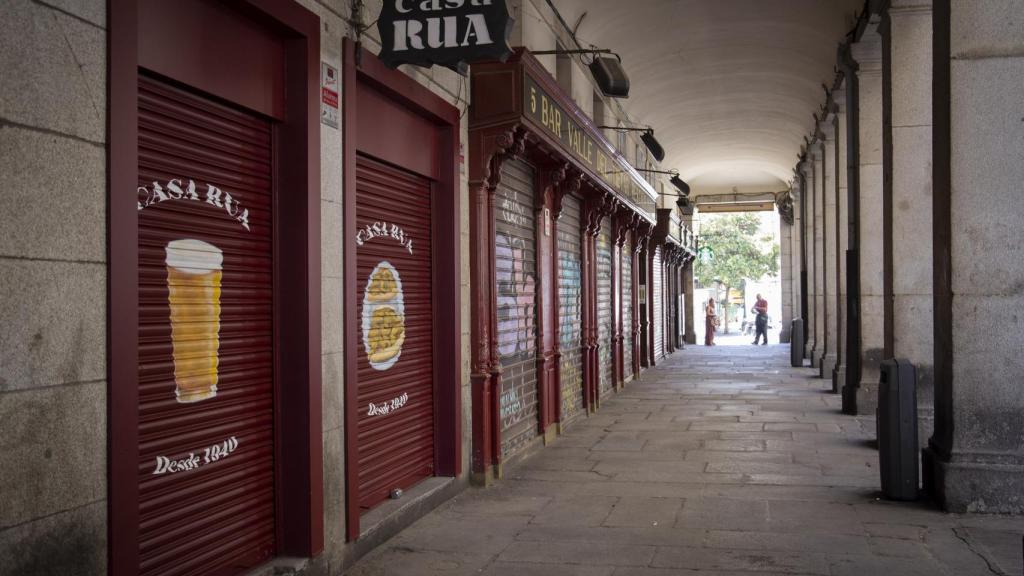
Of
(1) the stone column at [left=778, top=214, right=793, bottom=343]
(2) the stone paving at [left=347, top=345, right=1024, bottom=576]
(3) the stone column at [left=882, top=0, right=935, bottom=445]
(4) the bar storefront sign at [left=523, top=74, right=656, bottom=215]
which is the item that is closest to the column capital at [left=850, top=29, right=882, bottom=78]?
(3) the stone column at [left=882, top=0, right=935, bottom=445]

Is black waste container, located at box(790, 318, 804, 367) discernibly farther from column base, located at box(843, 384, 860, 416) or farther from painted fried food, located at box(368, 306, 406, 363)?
painted fried food, located at box(368, 306, 406, 363)

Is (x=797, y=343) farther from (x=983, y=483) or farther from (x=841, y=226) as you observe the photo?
(x=983, y=483)

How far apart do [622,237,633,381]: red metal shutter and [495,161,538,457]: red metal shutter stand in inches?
295

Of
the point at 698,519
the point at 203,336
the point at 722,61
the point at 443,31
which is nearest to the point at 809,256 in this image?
the point at 722,61

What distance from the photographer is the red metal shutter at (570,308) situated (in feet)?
36.7

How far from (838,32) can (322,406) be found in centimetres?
1118

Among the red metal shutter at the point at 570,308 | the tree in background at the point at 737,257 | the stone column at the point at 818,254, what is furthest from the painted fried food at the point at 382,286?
the tree in background at the point at 737,257

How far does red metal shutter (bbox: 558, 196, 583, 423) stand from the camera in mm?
11188

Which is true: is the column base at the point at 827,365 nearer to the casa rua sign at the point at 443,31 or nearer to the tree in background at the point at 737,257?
the casa rua sign at the point at 443,31

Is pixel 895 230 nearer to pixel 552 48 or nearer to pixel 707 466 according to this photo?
pixel 707 466

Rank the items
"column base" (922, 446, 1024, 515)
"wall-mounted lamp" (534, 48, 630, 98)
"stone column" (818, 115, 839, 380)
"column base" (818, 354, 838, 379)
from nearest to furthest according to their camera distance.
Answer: "column base" (922, 446, 1024, 515) < "wall-mounted lamp" (534, 48, 630, 98) < "stone column" (818, 115, 839, 380) < "column base" (818, 354, 838, 379)

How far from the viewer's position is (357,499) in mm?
5527

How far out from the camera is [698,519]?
6410 mm

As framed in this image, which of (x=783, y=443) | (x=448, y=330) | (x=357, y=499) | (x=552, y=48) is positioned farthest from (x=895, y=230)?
(x=357, y=499)
